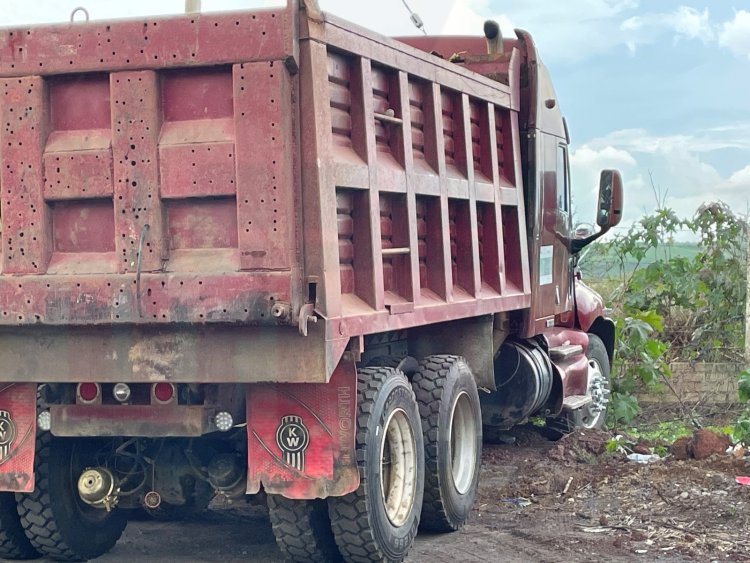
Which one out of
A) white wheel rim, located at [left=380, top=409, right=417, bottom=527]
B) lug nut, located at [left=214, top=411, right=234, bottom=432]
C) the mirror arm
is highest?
the mirror arm

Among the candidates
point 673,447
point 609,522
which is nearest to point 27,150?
point 609,522

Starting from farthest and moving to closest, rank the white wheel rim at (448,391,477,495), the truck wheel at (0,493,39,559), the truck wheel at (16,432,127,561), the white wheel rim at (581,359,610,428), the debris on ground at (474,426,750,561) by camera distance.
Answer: the white wheel rim at (581,359,610,428) → the white wheel rim at (448,391,477,495) → the debris on ground at (474,426,750,561) → the truck wheel at (0,493,39,559) → the truck wheel at (16,432,127,561)

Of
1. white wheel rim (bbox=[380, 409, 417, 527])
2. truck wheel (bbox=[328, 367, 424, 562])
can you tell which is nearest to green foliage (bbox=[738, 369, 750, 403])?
truck wheel (bbox=[328, 367, 424, 562])

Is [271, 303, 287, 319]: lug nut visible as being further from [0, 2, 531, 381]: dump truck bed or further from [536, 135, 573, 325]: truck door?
[536, 135, 573, 325]: truck door

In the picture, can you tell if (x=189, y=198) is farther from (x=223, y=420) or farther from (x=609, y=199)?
(x=609, y=199)

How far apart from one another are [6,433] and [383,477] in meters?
1.95

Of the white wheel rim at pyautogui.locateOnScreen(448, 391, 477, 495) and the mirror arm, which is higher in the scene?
the mirror arm

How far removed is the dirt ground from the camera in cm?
625

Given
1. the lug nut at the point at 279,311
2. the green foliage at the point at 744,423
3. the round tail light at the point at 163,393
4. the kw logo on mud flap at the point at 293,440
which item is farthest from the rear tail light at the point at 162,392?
the green foliage at the point at 744,423

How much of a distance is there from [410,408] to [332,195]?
1474 mm

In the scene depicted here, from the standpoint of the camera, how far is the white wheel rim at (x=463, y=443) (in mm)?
7172

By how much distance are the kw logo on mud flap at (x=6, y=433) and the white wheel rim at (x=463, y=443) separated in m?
2.68

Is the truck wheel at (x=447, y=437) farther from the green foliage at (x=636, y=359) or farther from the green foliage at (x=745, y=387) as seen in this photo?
the green foliage at (x=636, y=359)

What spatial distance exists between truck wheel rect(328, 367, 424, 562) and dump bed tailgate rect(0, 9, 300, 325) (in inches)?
36.0
